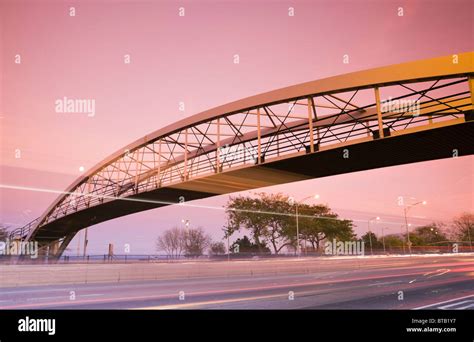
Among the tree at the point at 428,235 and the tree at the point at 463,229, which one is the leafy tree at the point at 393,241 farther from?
the tree at the point at 463,229

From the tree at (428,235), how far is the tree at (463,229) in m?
1.25

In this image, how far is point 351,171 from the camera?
13102 millimetres

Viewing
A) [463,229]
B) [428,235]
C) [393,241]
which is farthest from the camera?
[393,241]

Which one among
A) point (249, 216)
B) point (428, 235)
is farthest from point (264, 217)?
point (428, 235)

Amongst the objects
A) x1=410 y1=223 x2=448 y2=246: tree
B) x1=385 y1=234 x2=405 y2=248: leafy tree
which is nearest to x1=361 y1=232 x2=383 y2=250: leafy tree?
x1=385 y1=234 x2=405 y2=248: leafy tree

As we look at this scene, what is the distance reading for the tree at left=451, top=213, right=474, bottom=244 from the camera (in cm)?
1913

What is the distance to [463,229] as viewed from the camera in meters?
21.8

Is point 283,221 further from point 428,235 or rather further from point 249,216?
point 428,235

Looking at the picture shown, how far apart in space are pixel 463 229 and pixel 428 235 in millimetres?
9704

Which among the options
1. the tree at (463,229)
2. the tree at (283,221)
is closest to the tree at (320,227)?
the tree at (283,221)

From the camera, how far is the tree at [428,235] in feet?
87.3

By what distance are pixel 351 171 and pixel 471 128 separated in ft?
14.5
